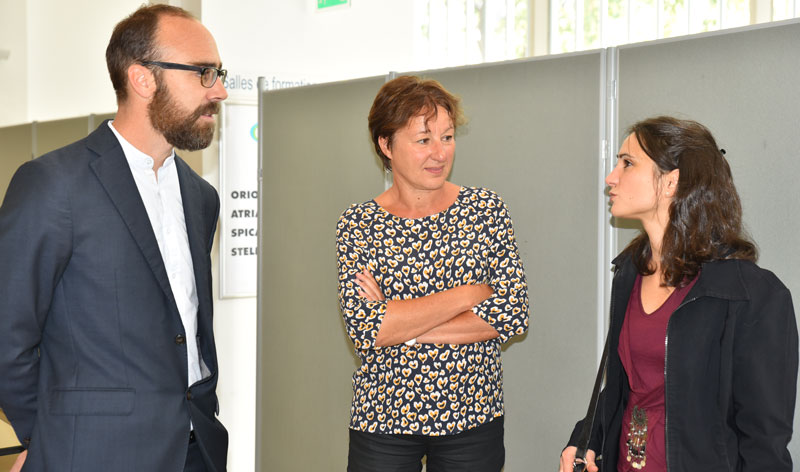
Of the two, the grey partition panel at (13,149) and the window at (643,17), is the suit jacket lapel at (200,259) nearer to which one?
the window at (643,17)

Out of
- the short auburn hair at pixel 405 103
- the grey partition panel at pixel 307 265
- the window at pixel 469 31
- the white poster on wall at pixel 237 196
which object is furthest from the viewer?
the window at pixel 469 31

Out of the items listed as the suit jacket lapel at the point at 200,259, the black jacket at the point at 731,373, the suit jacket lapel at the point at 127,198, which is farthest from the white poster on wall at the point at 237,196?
the black jacket at the point at 731,373

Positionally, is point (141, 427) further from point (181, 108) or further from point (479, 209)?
point (479, 209)

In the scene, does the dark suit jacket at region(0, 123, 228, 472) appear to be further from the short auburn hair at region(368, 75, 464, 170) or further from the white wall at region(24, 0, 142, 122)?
the white wall at region(24, 0, 142, 122)

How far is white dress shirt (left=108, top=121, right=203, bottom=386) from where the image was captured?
2152 millimetres

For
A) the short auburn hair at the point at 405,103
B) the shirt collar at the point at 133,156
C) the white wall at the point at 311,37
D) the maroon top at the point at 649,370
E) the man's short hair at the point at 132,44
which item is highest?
the white wall at the point at 311,37

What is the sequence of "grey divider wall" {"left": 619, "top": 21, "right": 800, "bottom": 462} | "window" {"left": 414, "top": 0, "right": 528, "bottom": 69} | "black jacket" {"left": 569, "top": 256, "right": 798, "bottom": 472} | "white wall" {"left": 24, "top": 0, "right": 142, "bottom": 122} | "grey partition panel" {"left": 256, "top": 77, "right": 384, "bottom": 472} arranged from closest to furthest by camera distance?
"black jacket" {"left": 569, "top": 256, "right": 798, "bottom": 472}, "grey divider wall" {"left": 619, "top": 21, "right": 800, "bottom": 462}, "grey partition panel" {"left": 256, "top": 77, "right": 384, "bottom": 472}, "window" {"left": 414, "top": 0, "right": 528, "bottom": 69}, "white wall" {"left": 24, "top": 0, "right": 142, "bottom": 122}

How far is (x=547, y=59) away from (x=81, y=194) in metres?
1.66

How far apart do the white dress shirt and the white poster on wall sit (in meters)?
2.57

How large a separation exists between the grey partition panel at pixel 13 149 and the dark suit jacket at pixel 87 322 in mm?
5036

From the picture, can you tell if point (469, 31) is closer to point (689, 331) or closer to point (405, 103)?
point (405, 103)

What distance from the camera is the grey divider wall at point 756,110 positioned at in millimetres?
2311

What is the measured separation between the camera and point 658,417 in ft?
6.60

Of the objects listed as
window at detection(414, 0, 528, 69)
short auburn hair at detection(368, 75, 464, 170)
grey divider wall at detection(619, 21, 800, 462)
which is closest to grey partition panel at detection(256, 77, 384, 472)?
short auburn hair at detection(368, 75, 464, 170)
